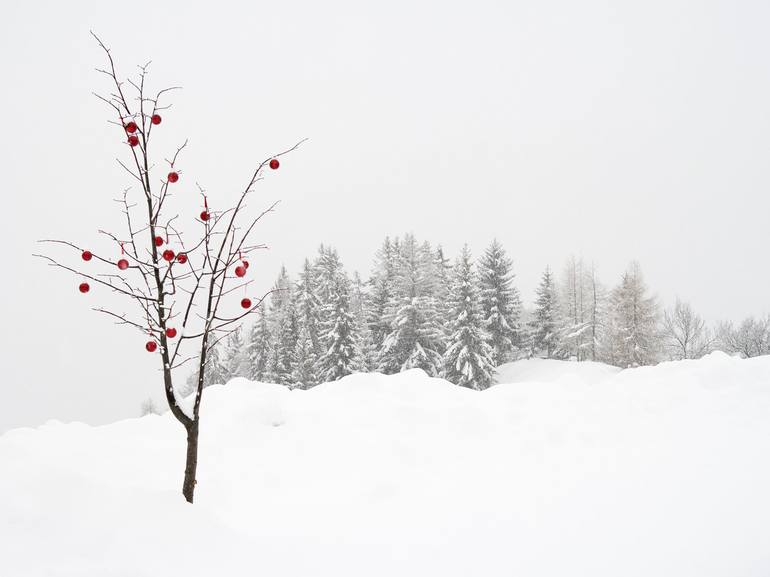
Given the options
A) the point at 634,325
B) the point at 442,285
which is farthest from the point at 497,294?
the point at 634,325

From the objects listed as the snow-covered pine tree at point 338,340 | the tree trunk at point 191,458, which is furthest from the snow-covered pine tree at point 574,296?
the tree trunk at point 191,458

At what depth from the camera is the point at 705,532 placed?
150 inches

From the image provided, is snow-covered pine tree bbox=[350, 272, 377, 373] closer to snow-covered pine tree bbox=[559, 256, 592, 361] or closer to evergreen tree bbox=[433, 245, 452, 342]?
evergreen tree bbox=[433, 245, 452, 342]

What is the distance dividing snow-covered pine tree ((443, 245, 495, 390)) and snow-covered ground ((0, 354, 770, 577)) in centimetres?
1847

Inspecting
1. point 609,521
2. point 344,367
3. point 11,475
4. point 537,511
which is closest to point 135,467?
point 11,475

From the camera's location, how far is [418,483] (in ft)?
18.6

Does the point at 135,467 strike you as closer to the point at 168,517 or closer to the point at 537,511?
the point at 168,517

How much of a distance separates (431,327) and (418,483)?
2473cm

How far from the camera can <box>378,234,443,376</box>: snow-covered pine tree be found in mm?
28422

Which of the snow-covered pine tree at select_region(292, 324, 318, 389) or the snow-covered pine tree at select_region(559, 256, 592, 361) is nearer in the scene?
the snow-covered pine tree at select_region(292, 324, 318, 389)

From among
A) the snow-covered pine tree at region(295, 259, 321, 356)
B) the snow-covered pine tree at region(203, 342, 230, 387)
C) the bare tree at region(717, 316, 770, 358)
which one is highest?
the snow-covered pine tree at region(295, 259, 321, 356)

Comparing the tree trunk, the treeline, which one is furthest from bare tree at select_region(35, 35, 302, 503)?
the treeline

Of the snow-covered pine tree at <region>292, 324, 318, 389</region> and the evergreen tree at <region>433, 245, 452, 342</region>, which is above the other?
the evergreen tree at <region>433, 245, 452, 342</region>

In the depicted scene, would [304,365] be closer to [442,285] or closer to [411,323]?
[411,323]
